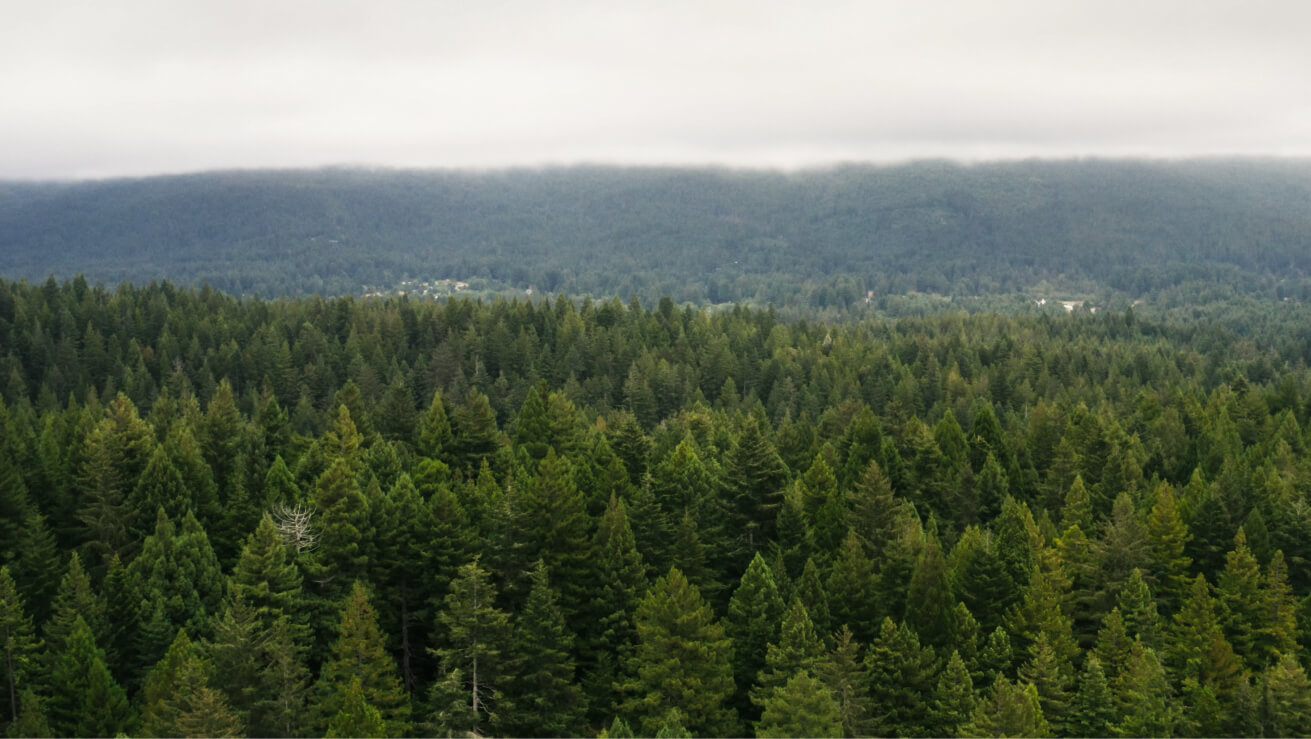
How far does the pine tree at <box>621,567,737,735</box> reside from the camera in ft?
144

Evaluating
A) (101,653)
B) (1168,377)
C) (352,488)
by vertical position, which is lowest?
(1168,377)

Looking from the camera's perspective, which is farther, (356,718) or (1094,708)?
(1094,708)

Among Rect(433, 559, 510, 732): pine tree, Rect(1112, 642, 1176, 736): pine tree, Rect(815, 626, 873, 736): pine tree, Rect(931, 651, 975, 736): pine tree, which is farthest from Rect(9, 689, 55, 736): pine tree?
Rect(1112, 642, 1176, 736): pine tree

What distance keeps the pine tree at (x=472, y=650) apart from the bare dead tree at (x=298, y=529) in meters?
7.35

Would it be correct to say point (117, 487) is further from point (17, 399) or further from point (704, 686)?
point (17, 399)

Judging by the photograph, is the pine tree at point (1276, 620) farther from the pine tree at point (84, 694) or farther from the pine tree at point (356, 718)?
the pine tree at point (84, 694)

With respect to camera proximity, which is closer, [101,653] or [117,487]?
[101,653]

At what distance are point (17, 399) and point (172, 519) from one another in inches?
2710

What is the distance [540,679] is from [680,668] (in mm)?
5913

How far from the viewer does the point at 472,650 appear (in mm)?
44781

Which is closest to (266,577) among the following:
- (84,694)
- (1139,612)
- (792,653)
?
(84,694)

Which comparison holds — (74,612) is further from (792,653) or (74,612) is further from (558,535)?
(792,653)

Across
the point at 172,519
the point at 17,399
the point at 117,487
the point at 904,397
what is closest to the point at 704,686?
the point at 172,519

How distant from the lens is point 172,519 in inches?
2162
